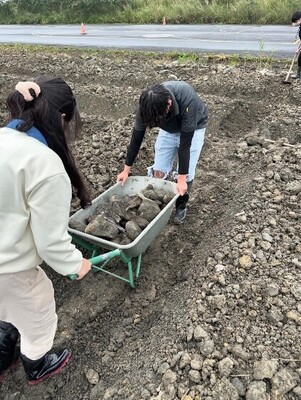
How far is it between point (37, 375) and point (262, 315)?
1.61 m

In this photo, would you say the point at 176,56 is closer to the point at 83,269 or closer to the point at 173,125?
the point at 173,125

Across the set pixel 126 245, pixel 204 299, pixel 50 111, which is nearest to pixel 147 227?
pixel 126 245

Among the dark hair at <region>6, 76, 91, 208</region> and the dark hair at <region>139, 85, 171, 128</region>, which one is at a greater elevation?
the dark hair at <region>6, 76, 91, 208</region>

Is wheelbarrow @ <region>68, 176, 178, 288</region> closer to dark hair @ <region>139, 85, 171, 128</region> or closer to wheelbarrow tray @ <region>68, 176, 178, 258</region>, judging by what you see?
wheelbarrow tray @ <region>68, 176, 178, 258</region>

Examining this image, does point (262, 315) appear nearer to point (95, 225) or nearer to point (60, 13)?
point (95, 225)

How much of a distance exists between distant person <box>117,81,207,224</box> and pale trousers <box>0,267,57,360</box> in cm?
143

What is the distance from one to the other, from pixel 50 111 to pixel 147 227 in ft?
4.14

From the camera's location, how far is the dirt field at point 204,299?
250 cm

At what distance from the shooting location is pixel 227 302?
295 centimetres

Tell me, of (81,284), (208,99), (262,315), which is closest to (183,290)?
(262,315)

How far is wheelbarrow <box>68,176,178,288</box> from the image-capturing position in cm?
273

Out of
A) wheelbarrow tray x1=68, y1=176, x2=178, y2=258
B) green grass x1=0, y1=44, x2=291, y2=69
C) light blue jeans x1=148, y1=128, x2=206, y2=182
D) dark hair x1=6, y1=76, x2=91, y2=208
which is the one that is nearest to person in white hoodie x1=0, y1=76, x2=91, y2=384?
dark hair x1=6, y1=76, x2=91, y2=208

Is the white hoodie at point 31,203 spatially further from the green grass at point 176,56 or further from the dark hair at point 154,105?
the green grass at point 176,56

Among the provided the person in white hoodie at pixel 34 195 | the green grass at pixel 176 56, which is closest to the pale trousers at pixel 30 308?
the person in white hoodie at pixel 34 195
